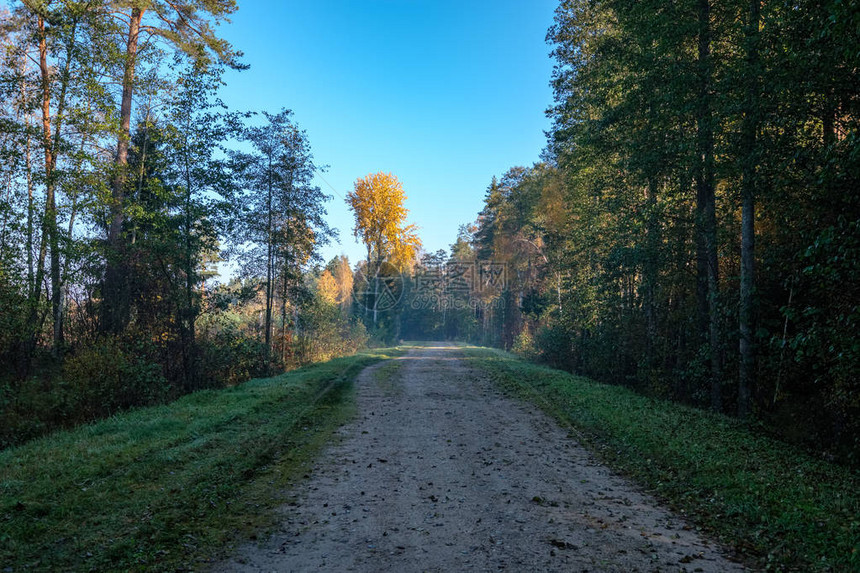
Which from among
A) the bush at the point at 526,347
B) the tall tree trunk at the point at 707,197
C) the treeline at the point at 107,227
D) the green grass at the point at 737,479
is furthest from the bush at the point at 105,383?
the bush at the point at 526,347

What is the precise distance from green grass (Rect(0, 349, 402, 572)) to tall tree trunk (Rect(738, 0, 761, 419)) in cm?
944

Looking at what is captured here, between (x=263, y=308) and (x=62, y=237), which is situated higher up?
(x=62, y=237)

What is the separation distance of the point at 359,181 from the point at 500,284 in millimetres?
17798

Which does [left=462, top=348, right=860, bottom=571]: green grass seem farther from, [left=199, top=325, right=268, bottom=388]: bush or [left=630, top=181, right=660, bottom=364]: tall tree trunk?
[left=199, top=325, right=268, bottom=388]: bush

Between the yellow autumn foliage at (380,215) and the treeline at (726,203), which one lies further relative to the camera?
the yellow autumn foliage at (380,215)

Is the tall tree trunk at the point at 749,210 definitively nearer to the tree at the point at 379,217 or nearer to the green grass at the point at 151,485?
the green grass at the point at 151,485

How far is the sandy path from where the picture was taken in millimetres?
4465

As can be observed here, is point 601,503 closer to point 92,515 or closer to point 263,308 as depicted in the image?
point 92,515

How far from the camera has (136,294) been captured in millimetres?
14844

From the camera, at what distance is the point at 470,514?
18.3 ft

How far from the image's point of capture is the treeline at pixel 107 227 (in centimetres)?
1184

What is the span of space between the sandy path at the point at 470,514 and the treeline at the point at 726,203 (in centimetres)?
357

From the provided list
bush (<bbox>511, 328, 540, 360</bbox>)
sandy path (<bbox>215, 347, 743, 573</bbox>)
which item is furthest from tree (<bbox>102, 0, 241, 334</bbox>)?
bush (<bbox>511, 328, 540, 360</bbox>)

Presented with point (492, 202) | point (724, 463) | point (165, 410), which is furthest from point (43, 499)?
point (492, 202)
